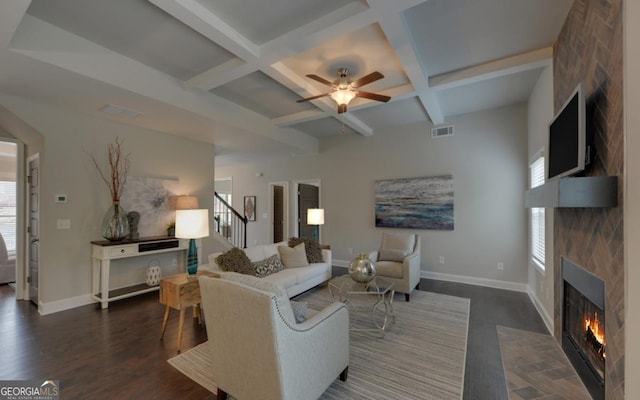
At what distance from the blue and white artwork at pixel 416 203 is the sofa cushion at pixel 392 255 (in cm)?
115

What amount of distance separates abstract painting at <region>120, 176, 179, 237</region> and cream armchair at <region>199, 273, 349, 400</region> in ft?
10.8

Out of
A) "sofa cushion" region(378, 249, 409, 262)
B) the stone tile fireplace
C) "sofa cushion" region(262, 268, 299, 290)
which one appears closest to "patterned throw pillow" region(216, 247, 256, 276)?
"sofa cushion" region(262, 268, 299, 290)

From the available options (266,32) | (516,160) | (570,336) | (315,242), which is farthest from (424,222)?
(266,32)

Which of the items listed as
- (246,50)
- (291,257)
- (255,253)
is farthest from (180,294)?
(246,50)

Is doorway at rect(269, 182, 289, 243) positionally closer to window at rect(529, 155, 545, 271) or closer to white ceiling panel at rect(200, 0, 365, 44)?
white ceiling panel at rect(200, 0, 365, 44)

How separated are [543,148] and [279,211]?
19.5 feet

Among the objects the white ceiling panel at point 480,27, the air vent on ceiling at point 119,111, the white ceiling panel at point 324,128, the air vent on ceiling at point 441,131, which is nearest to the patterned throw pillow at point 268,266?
the air vent on ceiling at point 119,111

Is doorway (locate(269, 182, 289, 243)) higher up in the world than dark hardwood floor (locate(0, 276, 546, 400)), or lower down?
higher up

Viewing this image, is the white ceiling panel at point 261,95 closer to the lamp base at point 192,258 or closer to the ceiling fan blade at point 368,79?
the ceiling fan blade at point 368,79

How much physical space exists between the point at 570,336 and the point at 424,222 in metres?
2.91

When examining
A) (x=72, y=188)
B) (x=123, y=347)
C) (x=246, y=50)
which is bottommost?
(x=123, y=347)

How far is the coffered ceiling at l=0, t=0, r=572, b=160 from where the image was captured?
7.52 feet

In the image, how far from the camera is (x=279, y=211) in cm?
773

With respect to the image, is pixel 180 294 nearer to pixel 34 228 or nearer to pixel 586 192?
pixel 34 228
